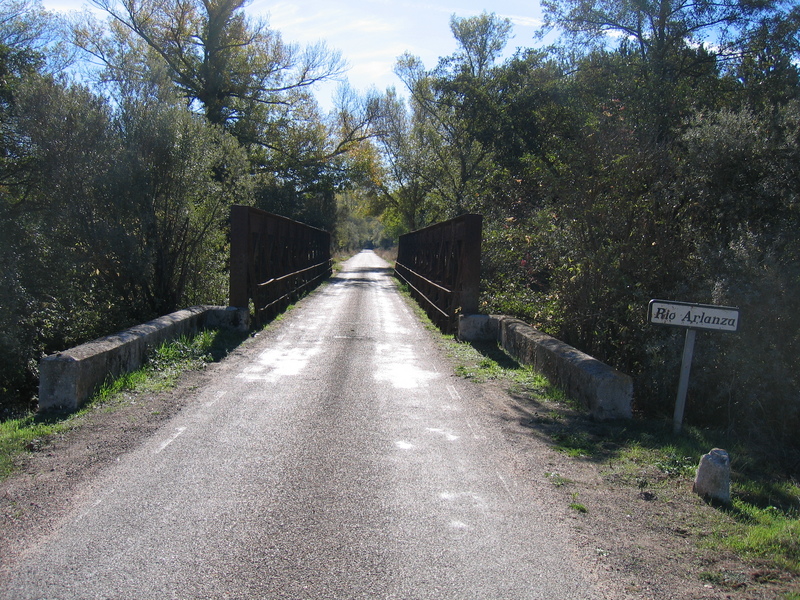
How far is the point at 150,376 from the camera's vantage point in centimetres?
838

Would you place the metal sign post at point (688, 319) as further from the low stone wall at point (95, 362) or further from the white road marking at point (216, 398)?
the low stone wall at point (95, 362)

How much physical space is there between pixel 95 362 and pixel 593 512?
5487 millimetres

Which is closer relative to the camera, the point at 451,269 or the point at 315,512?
the point at 315,512

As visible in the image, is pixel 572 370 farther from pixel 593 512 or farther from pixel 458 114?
pixel 458 114

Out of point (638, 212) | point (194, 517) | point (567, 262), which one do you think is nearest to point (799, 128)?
point (638, 212)

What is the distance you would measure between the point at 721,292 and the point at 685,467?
2.88 metres

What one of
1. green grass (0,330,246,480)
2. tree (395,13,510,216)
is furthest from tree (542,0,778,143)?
green grass (0,330,246,480)

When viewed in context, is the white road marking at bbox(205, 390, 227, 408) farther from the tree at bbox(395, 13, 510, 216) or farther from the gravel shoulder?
the tree at bbox(395, 13, 510, 216)

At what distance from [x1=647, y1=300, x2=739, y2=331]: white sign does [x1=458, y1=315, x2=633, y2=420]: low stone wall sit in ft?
2.69

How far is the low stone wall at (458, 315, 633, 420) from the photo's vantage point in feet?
22.5

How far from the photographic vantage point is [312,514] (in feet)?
13.9

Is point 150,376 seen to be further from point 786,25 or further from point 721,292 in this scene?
point 786,25

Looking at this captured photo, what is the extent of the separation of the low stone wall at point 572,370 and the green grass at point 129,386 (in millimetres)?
4773

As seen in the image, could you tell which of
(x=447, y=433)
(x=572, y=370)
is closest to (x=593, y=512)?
(x=447, y=433)
